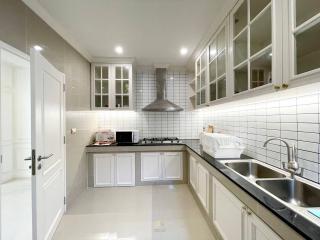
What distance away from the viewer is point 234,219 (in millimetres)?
1471

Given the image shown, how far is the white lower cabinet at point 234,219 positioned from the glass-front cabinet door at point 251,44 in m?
0.92

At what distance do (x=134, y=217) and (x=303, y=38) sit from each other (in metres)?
2.61

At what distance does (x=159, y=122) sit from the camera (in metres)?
4.24

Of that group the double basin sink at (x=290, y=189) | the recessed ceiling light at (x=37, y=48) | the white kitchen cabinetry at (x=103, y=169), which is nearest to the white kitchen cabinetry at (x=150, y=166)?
the white kitchen cabinetry at (x=103, y=169)

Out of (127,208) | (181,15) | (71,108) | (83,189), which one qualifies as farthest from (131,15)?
(83,189)

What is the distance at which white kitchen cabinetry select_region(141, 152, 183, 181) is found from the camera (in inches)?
146

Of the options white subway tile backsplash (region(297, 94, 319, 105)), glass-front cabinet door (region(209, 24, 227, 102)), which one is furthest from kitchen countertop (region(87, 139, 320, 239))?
glass-front cabinet door (region(209, 24, 227, 102))

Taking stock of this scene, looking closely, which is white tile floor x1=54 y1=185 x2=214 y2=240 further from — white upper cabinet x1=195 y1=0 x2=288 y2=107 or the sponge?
white upper cabinet x1=195 y1=0 x2=288 y2=107

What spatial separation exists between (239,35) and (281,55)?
71cm

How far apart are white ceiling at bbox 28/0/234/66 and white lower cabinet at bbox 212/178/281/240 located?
1.90 metres

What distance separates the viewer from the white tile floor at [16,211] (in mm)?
2111

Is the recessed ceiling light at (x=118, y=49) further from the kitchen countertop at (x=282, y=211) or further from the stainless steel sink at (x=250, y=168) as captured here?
the kitchen countertop at (x=282, y=211)

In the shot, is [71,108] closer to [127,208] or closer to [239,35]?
[127,208]

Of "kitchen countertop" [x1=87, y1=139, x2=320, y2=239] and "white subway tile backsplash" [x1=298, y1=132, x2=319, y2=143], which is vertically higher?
"white subway tile backsplash" [x1=298, y1=132, x2=319, y2=143]
